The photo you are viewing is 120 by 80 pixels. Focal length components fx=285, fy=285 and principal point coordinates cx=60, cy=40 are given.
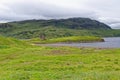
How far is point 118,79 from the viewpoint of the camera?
26219 mm

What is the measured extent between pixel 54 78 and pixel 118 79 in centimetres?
684

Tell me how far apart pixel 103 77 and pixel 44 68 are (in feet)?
54.9

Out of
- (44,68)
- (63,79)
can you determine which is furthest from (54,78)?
(44,68)

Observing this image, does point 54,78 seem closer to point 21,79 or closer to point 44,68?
point 21,79

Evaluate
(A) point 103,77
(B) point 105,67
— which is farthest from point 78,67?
(A) point 103,77

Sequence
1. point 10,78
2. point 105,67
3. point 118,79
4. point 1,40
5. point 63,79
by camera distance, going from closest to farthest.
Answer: point 118,79, point 63,79, point 10,78, point 105,67, point 1,40

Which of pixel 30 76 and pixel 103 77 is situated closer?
pixel 103 77

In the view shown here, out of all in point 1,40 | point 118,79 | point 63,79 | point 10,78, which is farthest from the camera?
point 1,40

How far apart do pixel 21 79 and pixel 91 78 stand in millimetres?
7483

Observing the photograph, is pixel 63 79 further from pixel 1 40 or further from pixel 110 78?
pixel 1 40

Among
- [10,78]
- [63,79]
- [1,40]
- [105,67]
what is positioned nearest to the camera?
[63,79]

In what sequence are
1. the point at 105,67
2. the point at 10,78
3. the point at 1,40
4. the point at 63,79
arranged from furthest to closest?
the point at 1,40, the point at 105,67, the point at 10,78, the point at 63,79

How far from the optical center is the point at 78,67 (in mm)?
43062

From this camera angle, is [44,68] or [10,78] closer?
[10,78]
